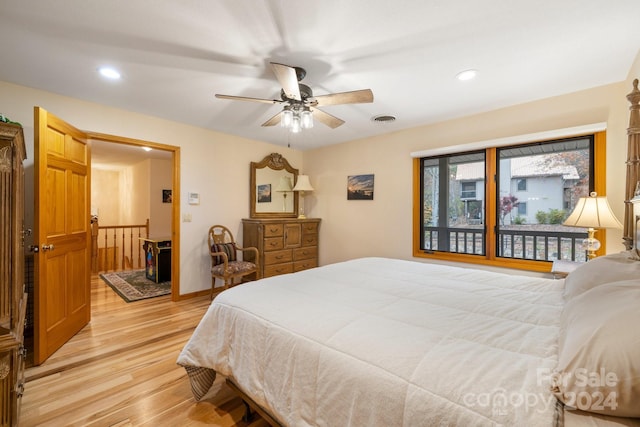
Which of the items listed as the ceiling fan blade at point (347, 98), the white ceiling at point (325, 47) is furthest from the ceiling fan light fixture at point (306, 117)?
the white ceiling at point (325, 47)

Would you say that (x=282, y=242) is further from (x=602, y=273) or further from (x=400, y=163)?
(x=602, y=273)

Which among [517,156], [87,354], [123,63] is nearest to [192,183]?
[123,63]

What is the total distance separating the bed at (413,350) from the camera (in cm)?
75

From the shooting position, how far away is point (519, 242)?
313 centimetres

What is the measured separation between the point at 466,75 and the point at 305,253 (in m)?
3.30

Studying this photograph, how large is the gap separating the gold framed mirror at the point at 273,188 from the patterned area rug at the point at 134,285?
1.82m

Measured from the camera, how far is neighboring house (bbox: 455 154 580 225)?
9.30ft

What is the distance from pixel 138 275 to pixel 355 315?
5367 mm

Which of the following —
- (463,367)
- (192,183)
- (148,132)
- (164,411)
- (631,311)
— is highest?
(148,132)

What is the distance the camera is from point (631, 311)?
0.77m

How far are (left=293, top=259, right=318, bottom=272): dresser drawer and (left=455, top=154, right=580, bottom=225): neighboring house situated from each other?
8.37 feet

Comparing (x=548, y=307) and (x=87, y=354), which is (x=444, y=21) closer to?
(x=548, y=307)

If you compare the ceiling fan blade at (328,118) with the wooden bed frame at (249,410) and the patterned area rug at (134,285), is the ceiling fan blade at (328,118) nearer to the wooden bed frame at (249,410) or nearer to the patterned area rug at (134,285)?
the wooden bed frame at (249,410)

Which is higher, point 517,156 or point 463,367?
point 517,156
